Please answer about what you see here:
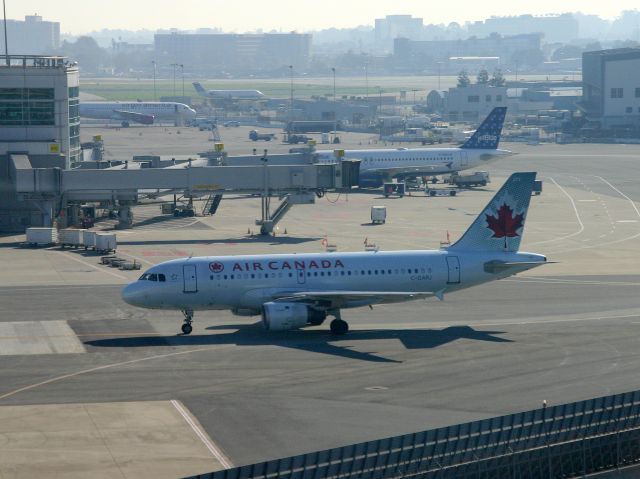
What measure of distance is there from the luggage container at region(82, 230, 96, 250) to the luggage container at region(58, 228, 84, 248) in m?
0.34

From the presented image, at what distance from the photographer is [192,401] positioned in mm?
52125

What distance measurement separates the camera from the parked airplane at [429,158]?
15675 centimetres

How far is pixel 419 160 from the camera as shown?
6201 inches

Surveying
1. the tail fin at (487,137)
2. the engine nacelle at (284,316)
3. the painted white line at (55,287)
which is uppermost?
the tail fin at (487,137)

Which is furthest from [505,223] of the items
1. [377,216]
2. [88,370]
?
[377,216]

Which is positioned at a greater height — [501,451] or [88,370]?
[501,451]

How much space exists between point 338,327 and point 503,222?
1169 centimetres

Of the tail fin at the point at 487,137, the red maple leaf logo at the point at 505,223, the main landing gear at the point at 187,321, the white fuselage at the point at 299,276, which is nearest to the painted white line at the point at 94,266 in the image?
the main landing gear at the point at 187,321

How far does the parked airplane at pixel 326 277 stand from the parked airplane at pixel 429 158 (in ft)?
288

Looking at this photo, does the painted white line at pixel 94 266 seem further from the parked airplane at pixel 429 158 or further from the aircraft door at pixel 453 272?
the parked airplane at pixel 429 158

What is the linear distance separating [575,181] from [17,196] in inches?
3223

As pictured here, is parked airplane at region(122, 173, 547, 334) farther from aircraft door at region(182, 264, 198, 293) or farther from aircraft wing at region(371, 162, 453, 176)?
aircraft wing at region(371, 162, 453, 176)

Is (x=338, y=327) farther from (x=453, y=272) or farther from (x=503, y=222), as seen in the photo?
(x=503, y=222)

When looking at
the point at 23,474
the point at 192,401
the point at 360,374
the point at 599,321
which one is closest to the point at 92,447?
the point at 23,474
